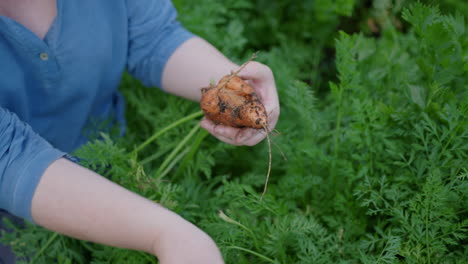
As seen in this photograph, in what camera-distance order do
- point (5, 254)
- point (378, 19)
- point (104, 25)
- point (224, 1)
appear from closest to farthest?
point (104, 25), point (5, 254), point (224, 1), point (378, 19)

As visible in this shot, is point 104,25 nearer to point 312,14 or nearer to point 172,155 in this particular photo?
point 172,155

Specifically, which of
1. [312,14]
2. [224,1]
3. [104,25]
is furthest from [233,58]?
[312,14]

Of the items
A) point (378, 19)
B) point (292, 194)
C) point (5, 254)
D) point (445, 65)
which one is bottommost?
point (5, 254)

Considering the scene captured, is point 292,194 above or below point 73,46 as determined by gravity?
below

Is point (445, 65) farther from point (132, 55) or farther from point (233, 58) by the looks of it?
point (132, 55)

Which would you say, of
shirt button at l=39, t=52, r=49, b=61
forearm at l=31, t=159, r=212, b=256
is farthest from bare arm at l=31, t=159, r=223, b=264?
shirt button at l=39, t=52, r=49, b=61

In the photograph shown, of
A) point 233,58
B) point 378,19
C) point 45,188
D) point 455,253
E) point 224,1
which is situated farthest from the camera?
point 378,19

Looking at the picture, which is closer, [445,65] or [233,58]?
[445,65]

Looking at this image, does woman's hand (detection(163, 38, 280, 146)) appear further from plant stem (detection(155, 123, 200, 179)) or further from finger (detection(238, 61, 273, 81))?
plant stem (detection(155, 123, 200, 179))
